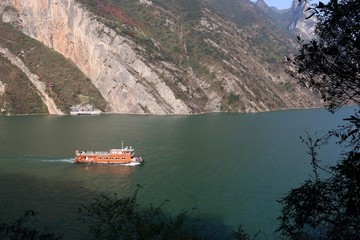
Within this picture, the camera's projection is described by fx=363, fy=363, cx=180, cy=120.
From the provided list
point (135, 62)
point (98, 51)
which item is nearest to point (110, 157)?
point (135, 62)

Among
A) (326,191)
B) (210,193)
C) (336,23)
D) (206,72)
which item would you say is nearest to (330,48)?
(336,23)

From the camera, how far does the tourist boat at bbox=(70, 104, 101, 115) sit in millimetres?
136125

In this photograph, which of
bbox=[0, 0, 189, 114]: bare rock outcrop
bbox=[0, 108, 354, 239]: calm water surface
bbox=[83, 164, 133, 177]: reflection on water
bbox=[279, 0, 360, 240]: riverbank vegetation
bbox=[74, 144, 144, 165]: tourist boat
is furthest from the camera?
bbox=[0, 0, 189, 114]: bare rock outcrop

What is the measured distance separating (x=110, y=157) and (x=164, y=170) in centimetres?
1150

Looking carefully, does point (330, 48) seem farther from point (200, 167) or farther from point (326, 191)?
point (200, 167)

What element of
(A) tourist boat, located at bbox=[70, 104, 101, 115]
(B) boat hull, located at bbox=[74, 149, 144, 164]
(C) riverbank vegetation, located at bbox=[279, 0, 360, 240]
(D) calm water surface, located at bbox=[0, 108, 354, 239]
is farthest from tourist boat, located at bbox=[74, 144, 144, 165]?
(A) tourist boat, located at bbox=[70, 104, 101, 115]

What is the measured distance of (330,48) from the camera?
11.5 metres

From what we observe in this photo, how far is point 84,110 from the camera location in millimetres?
138625

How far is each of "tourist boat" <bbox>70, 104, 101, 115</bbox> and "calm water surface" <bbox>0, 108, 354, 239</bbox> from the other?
30983 millimetres

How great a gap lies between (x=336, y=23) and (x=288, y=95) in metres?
197

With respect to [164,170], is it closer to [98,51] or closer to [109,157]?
[109,157]

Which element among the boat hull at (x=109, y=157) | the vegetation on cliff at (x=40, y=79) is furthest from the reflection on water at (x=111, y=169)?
the vegetation on cliff at (x=40, y=79)

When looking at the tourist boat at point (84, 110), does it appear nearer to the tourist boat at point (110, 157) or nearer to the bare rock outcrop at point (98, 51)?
the bare rock outcrop at point (98, 51)

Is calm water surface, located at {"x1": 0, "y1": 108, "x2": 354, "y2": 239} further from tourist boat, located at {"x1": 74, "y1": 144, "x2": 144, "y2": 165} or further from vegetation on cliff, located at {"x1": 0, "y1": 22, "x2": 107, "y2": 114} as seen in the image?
vegetation on cliff, located at {"x1": 0, "y1": 22, "x2": 107, "y2": 114}
